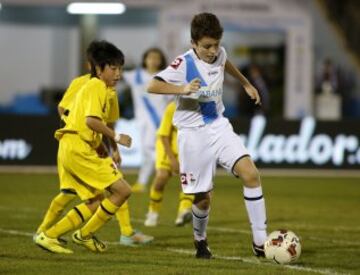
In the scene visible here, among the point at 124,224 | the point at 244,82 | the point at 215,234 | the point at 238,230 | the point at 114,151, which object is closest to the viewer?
the point at 244,82

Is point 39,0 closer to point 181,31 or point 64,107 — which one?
point 181,31

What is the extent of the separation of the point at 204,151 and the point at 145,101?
7.28m

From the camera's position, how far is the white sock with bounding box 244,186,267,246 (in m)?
8.87

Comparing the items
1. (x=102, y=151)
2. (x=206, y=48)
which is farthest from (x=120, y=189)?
(x=206, y=48)

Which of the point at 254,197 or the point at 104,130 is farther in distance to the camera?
the point at 254,197

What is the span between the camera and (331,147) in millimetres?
21188

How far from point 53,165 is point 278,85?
337 inches

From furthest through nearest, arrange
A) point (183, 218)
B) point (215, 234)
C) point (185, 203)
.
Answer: point (185, 203) < point (183, 218) < point (215, 234)

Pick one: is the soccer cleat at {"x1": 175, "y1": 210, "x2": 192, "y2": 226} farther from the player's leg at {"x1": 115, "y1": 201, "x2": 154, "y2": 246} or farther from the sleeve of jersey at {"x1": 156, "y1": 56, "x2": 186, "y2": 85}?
the sleeve of jersey at {"x1": 156, "y1": 56, "x2": 186, "y2": 85}

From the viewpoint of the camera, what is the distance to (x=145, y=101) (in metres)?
16.1

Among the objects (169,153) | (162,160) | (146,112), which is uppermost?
(169,153)

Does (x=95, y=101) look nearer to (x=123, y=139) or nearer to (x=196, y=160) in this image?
(x=123, y=139)

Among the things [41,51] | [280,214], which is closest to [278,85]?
[41,51]

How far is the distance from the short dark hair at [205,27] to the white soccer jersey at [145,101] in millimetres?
6991
